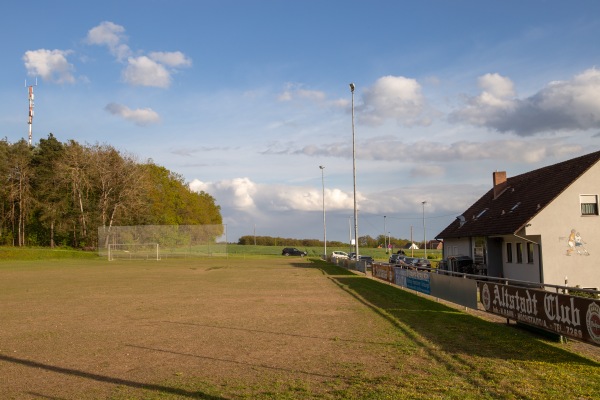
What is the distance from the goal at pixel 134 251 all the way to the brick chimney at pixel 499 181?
149ft

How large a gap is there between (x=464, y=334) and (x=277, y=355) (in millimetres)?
4919

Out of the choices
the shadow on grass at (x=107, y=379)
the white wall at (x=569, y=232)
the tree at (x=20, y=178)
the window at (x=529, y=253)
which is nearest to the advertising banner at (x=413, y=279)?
the white wall at (x=569, y=232)

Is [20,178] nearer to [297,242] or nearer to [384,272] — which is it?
[384,272]

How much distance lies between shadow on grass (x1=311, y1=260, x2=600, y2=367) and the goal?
5674cm

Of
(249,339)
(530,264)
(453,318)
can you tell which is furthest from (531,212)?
(249,339)

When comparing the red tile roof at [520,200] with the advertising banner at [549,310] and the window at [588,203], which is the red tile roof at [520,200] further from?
the advertising banner at [549,310]

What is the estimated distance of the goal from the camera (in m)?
69.9

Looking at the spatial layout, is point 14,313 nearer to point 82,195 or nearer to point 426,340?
point 426,340

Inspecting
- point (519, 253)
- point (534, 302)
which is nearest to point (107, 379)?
point (534, 302)

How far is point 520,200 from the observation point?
34.6 m

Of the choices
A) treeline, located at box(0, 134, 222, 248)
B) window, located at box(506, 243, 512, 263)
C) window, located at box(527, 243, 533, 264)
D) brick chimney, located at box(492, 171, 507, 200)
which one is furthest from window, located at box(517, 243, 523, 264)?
treeline, located at box(0, 134, 222, 248)

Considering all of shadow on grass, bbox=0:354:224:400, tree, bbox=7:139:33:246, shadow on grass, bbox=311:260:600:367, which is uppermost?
tree, bbox=7:139:33:246

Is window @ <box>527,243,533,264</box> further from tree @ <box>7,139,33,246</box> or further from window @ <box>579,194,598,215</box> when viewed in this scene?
tree @ <box>7,139,33,246</box>

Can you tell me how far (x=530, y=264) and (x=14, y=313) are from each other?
25.9m
